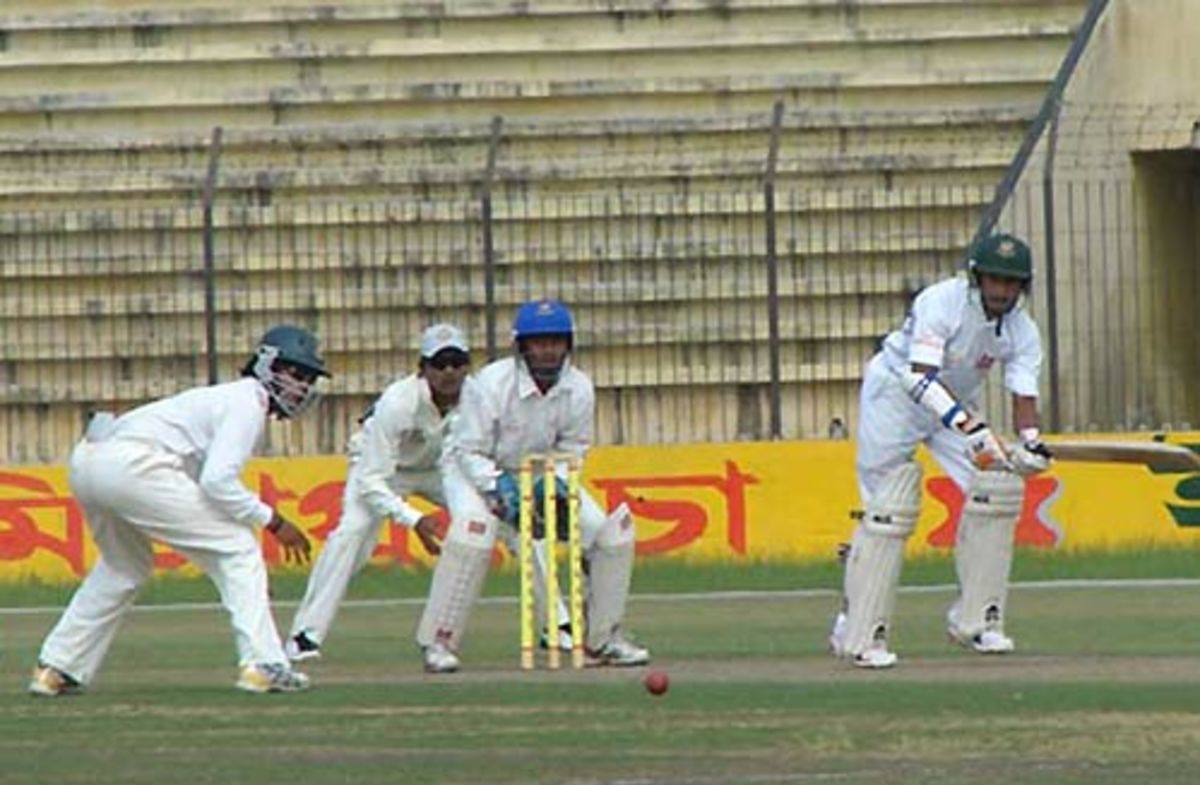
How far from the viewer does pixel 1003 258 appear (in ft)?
48.5

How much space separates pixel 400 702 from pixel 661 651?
3.04 metres

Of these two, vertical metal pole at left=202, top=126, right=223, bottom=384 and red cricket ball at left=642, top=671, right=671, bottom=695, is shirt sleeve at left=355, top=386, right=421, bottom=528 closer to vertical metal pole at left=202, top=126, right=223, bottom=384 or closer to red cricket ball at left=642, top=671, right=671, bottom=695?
red cricket ball at left=642, top=671, right=671, bottom=695

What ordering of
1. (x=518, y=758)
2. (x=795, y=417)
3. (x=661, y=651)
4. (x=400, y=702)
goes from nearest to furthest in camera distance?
(x=518, y=758)
(x=400, y=702)
(x=661, y=651)
(x=795, y=417)

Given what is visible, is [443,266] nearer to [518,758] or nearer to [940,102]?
[940,102]

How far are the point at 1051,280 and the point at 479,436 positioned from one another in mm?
9974

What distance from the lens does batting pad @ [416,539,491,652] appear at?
49.5ft

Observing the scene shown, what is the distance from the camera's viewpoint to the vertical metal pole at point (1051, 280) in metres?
24.3

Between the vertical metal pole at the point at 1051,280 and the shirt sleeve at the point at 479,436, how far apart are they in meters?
9.40

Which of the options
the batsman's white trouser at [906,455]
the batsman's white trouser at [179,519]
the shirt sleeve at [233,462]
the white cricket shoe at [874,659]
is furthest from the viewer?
the batsman's white trouser at [906,455]

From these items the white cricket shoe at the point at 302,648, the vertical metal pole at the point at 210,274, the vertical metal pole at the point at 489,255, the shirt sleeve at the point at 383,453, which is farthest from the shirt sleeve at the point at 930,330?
the vertical metal pole at the point at 210,274

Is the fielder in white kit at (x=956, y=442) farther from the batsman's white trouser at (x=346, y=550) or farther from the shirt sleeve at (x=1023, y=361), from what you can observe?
the batsman's white trouser at (x=346, y=550)

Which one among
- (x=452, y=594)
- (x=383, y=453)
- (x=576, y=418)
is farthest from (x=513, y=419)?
(x=383, y=453)

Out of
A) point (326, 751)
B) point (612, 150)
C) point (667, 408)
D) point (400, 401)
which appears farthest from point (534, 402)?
point (612, 150)

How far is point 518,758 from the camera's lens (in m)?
11.4
